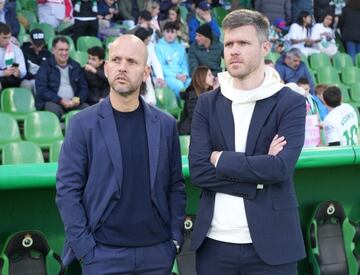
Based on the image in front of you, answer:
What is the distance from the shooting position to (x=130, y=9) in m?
12.0

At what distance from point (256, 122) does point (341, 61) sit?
33.5 feet

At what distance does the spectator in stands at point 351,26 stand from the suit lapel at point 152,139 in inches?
432

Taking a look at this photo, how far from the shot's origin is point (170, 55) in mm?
9531

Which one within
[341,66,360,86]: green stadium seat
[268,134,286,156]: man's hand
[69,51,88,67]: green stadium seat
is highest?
[69,51,88,67]: green stadium seat

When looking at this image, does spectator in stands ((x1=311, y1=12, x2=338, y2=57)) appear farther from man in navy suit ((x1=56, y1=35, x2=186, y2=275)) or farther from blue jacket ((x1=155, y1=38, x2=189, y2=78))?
man in navy suit ((x1=56, y1=35, x2=186, y2=275))

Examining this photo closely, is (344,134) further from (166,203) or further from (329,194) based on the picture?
(166,203)

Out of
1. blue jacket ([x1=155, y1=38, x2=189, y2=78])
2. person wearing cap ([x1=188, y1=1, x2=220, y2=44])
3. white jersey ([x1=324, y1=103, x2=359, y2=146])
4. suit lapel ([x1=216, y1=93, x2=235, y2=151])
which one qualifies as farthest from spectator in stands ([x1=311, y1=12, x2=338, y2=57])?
suit lapel ([x1=216, y1=93, x2=235, y2=151])

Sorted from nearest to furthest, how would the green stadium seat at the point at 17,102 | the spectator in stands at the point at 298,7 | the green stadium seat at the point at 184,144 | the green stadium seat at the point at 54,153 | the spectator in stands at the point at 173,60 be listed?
1. the green stadium seat at the point at 54,153
2. the green stadium seat at the point at 184,144
3. the green stadium seat at the point at 17,102
4. the spectator in stands at the point at 173,60
5. the spectator in stands at the point at 298,7

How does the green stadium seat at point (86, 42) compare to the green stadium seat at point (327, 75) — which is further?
the green stadium seat at point (327, 75)

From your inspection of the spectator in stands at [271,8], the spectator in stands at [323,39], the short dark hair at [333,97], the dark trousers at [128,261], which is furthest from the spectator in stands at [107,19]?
the dark trousers at [128,261]

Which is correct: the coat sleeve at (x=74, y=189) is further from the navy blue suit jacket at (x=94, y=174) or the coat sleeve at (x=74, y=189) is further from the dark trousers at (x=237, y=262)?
the dark trousers at (x=237, y=262)

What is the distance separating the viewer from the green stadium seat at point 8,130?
6.62m

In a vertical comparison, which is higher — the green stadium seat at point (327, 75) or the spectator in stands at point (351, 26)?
the spectator in stands at point (351, 26)

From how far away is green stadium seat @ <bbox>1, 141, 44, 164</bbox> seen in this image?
5129 millimetres
